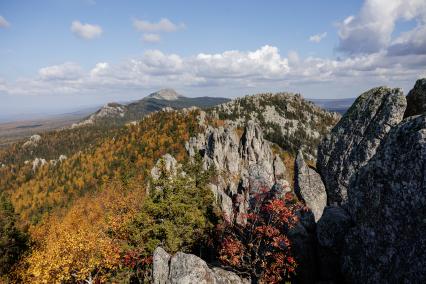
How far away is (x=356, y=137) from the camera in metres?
29.5

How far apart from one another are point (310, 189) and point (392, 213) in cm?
1512

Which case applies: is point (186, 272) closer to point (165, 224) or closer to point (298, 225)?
point (165, 224)

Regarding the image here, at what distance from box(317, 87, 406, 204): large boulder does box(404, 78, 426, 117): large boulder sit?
0.60m

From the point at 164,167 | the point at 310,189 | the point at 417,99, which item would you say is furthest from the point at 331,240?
the point at 164,167

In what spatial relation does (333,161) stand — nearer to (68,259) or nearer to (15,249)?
→ (68,259)

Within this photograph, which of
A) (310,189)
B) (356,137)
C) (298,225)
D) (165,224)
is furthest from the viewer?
(165,224)

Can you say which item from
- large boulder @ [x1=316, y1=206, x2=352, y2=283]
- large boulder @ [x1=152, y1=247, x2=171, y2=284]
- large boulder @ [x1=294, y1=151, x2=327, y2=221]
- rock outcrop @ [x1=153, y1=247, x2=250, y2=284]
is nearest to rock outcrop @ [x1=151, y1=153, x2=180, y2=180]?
large boulder @ [x1=152, y1=247, x2=171, y2=284]

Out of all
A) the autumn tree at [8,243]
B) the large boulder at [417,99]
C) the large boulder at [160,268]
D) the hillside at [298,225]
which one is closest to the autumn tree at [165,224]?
the hillside at [298,225]

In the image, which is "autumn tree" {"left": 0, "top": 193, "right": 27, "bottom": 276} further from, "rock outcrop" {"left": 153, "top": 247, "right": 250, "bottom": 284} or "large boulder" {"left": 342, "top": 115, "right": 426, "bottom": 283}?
"large boulder" {"left": 342, "top": 115, "right": 426, "bottom": 283}

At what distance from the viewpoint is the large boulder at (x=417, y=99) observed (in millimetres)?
25188

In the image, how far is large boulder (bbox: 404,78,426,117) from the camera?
25188 millimetres

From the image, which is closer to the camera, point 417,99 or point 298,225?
point 417,99

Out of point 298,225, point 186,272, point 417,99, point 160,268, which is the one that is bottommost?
point 160,268

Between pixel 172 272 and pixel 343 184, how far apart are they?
18.3 meters
